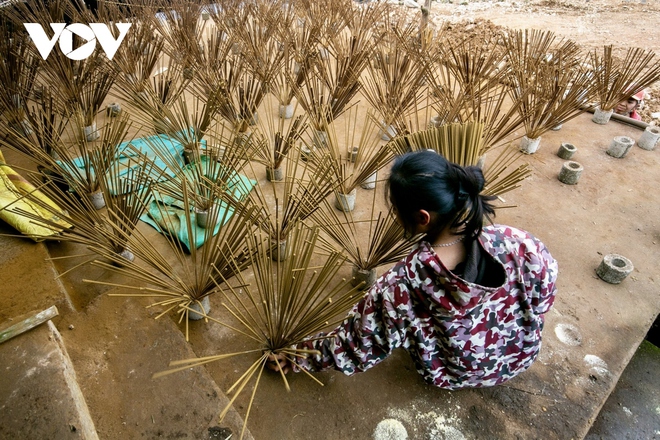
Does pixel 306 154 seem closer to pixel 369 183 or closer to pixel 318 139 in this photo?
pixel 318 139

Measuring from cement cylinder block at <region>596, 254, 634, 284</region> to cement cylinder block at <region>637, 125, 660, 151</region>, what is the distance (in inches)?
58.6

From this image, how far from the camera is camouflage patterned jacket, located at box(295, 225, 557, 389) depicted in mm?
1091

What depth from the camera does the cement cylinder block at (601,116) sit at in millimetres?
3095

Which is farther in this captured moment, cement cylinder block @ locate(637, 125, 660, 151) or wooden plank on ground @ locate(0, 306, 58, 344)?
cement cylinder block @ locate(637, 125, 660, 151)

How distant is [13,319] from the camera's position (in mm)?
1262

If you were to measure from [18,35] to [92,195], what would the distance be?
2.05 metres

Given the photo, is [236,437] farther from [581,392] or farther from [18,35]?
[18,35]

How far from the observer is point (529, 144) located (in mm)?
2703

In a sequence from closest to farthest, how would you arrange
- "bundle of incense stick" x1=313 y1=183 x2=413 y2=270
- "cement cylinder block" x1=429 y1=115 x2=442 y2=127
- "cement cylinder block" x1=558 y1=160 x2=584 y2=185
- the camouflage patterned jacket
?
the camouflage patterned jacket < "bundle of incense stick" x1=313 y1=183 x2=413 y2=270 < "cement cylinder block" x1=558 y1=160 x2=584 y2=185 < "cement cylinder block" x1=429 y1=115 x2=442 y2=127

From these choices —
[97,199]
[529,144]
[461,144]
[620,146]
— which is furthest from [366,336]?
[620,146]

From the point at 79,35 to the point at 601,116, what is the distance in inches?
163

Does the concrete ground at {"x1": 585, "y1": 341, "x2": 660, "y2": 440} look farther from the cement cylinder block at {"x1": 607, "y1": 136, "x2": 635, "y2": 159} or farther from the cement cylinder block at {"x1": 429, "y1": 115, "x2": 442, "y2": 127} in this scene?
the cement cylinder block at {"x1": 429, "y1": 115, "x2": 442, "y2": 127}

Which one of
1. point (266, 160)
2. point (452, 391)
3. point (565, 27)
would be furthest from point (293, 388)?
point (565, 27)

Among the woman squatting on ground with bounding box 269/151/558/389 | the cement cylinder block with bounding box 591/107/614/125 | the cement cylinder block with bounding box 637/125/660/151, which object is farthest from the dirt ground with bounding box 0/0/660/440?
the cement cylinder block with bounding box 591/107/614/125
